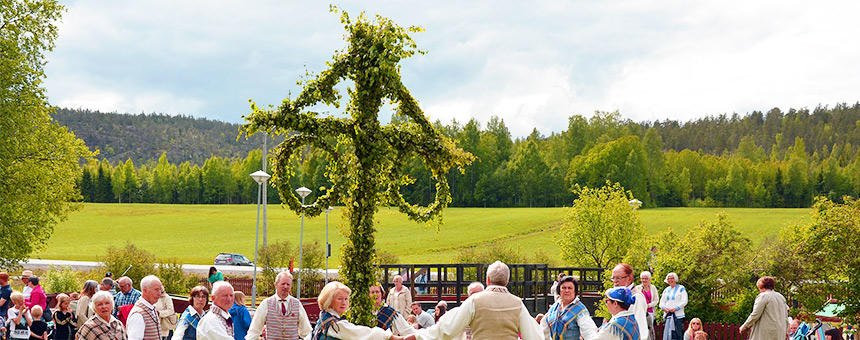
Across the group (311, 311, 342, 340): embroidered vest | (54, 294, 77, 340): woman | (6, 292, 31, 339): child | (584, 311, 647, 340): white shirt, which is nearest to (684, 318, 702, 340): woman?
(584, 311, 647, 340): white shirt

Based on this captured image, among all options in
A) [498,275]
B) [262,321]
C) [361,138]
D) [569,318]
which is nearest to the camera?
[498,275]

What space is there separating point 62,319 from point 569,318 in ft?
28.1

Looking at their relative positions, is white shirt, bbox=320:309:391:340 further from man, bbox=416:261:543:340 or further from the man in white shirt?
the man in white shirt

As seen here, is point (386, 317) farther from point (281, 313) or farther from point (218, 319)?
point (218, 319)

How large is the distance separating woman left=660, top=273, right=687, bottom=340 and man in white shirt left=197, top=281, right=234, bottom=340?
9484 mm

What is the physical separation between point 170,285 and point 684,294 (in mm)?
28905

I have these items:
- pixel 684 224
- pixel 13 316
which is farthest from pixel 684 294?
pixel 684 224

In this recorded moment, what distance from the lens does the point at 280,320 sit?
936 centimetres

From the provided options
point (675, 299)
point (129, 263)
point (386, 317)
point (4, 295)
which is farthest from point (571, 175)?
point (386, 317)

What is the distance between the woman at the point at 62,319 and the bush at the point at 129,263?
24203 mm

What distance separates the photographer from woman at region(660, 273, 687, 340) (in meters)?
15.0

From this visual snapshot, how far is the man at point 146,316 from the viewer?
308 inches

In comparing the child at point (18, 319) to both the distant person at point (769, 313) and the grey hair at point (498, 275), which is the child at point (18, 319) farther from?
the distant person at point (769, 313)

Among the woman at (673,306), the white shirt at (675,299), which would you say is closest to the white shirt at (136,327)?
the woman at (673,306)
